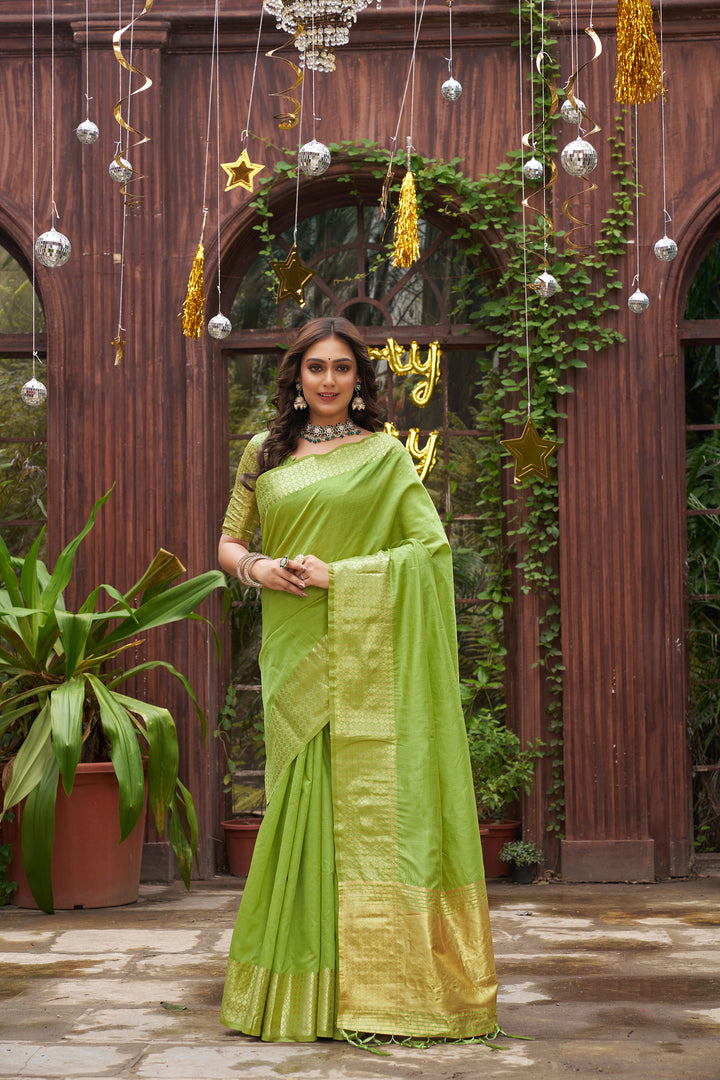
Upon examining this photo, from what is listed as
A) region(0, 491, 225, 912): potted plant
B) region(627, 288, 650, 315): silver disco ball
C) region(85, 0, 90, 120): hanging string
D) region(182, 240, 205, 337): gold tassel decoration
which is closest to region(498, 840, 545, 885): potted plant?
region(0, 491, 225, 912): potted plant

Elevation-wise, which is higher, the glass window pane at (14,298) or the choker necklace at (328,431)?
the glass window pane at (14,298)

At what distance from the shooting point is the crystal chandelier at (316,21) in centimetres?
391

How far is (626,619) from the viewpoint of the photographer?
486 centimetres

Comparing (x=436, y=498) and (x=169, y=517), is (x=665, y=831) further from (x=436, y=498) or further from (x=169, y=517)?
(x=169, y=517)

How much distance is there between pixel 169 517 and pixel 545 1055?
2.96 m

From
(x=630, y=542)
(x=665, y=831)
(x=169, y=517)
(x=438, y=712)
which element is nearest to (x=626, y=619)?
(x=630, y=542)

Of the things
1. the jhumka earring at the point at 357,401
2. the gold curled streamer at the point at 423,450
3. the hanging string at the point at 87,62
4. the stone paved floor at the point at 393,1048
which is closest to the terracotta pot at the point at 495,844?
the stone paved floor at the point at 393,1048

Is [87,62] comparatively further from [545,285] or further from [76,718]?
[76,718]

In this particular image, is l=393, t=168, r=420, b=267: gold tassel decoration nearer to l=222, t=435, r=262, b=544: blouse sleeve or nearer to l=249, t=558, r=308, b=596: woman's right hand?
l=222, t=435, r=262, b=544: blouse sleeve

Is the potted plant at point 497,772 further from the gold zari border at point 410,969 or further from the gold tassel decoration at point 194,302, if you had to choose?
the gold zari border at point 410,969

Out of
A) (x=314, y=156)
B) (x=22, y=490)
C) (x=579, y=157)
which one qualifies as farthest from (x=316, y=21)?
(x=22, y=490)

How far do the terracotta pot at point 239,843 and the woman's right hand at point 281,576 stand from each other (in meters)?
2.41

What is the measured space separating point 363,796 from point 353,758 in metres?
0.08

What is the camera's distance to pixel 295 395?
2.90 meters
